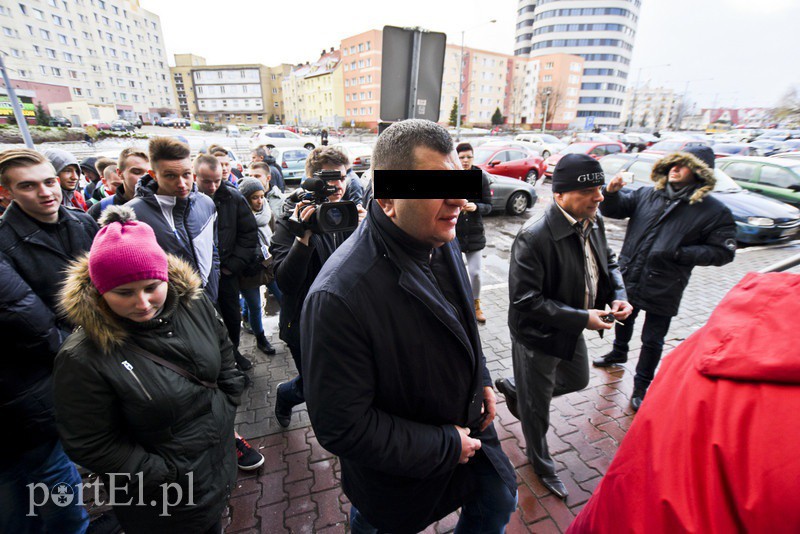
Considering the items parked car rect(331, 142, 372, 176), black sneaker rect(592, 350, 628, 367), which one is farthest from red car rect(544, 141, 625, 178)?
A: black sneaker rect(592, 350, 628, 367)

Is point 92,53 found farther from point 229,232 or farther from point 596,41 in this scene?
point 596,41

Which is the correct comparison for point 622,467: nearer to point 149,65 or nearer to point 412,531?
point 412,531

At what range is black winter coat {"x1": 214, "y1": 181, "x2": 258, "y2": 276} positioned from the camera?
11.9 feet

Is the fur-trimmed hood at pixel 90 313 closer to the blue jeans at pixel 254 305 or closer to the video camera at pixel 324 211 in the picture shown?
the video camera at pixel 324 211

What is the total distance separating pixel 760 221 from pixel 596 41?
8407cm

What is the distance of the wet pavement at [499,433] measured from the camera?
2.41 meters

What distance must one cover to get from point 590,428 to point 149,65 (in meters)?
99.8

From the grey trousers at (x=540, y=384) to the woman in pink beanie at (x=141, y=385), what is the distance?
6.28ft

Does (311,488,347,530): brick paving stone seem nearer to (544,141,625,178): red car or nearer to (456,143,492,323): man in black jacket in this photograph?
(456,143,492,323): man in black jacket

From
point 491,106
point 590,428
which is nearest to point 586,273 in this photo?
point 590,428

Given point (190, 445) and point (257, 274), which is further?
point (257, 274)

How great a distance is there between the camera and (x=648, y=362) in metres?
3.32

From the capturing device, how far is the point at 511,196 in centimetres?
1107

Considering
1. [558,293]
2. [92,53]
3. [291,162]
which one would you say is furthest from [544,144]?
[92,53]
